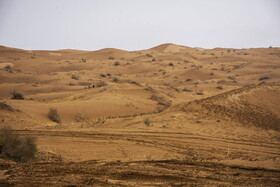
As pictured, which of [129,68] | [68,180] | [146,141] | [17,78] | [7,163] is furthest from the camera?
[129,68]

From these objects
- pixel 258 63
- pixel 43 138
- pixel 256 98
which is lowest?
pixel 43 138

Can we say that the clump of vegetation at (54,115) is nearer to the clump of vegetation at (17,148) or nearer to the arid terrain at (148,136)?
the arid terrain at (148,136)

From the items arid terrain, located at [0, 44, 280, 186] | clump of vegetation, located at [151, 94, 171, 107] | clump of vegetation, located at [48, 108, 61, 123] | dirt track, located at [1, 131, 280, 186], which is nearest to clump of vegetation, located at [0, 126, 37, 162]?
arid terrain, located at [0, 44, 280, 186]

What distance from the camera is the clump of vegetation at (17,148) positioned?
7902 mm

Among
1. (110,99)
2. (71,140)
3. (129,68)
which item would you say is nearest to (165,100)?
(110,99)

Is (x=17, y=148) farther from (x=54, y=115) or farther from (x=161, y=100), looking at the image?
(x=161, y=100)

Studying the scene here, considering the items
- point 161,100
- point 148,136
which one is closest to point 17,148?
point 148,136

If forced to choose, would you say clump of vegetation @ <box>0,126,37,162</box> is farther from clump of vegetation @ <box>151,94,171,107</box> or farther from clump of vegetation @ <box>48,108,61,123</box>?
clump of vegetation @ <box>151,94,171,107</box>

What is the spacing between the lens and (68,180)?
548 centimetres

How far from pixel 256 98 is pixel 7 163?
13.2 meters

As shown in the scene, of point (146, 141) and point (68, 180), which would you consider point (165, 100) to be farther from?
point (68, 180)

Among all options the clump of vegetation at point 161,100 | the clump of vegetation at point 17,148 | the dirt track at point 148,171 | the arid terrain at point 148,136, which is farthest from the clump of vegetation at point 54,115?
the clump of vegetation at point 17,148

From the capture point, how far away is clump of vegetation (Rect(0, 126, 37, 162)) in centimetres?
790

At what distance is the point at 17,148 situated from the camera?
314 inches
